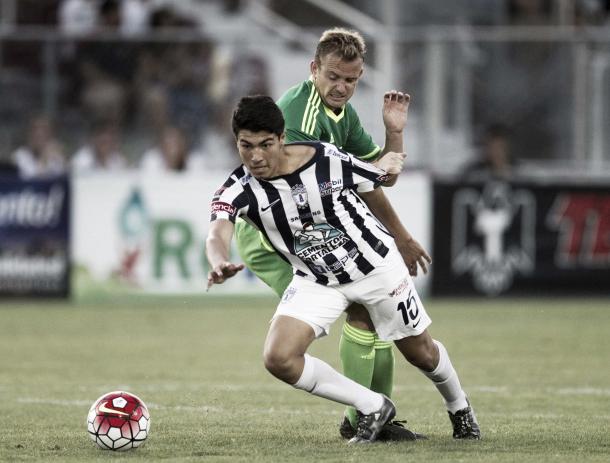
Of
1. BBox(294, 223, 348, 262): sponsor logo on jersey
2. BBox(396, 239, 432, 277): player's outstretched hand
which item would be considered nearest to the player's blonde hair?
BBox(294, 223, 348, 262): sponsor logo on jersey

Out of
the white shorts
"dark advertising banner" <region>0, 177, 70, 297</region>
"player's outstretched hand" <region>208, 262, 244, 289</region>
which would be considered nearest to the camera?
"player's outstretched hand" <region>208, 262, 244, 289</region>

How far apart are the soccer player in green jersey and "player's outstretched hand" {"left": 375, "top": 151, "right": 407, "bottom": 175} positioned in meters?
0.01

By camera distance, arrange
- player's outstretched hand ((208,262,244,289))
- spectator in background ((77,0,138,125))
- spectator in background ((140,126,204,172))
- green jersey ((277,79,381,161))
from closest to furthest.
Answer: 1. player's outstretched hand ((208,262,244,289))
2. green jersey ((277,79,381,161))
3. spectator in background ((140,126,204,172))
4. spectator in background ((77,0,138,125))

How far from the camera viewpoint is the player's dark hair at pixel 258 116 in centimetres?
573

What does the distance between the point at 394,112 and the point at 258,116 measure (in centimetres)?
88

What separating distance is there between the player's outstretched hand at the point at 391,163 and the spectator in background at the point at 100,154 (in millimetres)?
9615

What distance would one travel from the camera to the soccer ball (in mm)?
5945

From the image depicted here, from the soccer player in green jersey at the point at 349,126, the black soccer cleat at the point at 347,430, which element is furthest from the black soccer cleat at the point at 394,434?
the black soccer cleat at the point at 347,430

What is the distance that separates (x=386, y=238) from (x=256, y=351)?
4836 mm

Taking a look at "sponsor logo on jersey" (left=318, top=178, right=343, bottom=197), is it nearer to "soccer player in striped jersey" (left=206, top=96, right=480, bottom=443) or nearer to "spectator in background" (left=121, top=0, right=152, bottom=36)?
"soccer player in striped jersey" (left=206, top=96, right=480, bottom=443)

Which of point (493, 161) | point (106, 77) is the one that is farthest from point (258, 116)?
point (106, 77)

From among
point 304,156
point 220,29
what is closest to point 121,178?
point 220,29

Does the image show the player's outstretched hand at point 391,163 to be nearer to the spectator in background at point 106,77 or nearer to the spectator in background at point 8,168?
the spectator in background at point 8,168

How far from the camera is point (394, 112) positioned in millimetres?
6332
